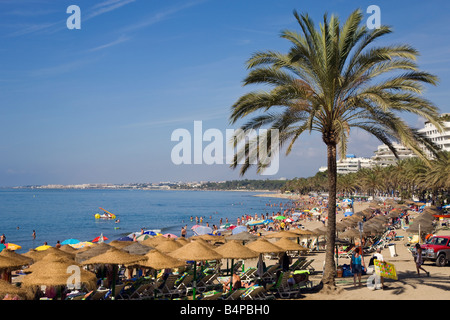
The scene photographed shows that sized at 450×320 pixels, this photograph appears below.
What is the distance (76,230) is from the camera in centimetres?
5781

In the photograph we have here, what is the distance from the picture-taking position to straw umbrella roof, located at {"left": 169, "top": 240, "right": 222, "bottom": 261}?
36.6 ft

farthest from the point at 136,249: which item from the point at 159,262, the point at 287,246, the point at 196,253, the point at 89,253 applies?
the point at 287,246

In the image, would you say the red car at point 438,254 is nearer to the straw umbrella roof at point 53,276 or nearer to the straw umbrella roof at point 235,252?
the straw umbrella roof at point 235,252

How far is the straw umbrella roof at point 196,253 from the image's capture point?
11.1 metres

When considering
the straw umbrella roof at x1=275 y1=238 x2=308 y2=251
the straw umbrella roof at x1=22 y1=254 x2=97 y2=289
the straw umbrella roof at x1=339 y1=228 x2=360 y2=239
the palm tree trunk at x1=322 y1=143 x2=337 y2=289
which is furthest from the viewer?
the straw umbrella roof at x1=339 y1=228 x2=360 y2=239

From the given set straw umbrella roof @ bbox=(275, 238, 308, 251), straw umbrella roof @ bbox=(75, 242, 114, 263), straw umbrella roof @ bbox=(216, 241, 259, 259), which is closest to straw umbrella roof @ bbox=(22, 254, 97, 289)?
straw umbrella roof @ bbox=(216, 241, 259, 259)

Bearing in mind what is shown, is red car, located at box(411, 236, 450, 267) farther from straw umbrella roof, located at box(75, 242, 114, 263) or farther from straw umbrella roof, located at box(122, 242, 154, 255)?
straw umbrella roof, located at box(75, 242, 114, 263)

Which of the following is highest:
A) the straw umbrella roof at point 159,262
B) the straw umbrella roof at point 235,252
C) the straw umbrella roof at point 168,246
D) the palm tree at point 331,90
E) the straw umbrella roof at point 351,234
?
the palm tree at point 331,90

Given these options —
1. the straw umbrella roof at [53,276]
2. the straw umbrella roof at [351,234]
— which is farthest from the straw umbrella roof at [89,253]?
the straw umbrella roof at [351,234]

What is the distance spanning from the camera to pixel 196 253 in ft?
37.2

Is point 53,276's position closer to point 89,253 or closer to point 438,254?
point 89,253
